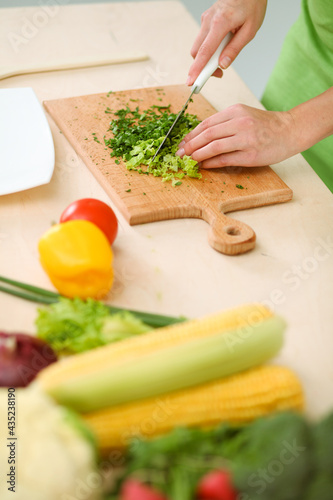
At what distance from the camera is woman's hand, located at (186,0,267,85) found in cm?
159

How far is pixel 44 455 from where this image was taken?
0.67 metres

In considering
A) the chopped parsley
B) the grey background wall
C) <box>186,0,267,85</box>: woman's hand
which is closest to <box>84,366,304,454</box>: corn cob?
the chopped parsley

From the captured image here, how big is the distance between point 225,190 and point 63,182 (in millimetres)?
406

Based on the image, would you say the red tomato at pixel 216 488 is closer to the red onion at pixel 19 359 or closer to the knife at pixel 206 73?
the red onion at pixel 19 359

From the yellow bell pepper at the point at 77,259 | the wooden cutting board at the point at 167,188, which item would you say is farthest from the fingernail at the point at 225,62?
the yellow bell pepper at the point at 77,259

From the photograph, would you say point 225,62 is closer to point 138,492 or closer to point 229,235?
point 229,235

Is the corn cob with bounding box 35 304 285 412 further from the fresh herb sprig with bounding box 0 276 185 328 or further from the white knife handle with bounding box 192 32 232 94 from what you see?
the white knife handle with bounding box 192 32 232 94

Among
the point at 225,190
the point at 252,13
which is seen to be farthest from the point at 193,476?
the point at 252,13

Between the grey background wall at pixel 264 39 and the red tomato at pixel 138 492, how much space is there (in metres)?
3.38

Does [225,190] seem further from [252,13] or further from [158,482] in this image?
[158,482]

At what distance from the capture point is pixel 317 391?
951mm

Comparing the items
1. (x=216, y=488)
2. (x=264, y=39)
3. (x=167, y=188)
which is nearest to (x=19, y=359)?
(x=216, y=488)

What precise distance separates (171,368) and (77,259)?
1.03 feet

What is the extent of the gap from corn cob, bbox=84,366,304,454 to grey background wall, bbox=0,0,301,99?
10.4ft
